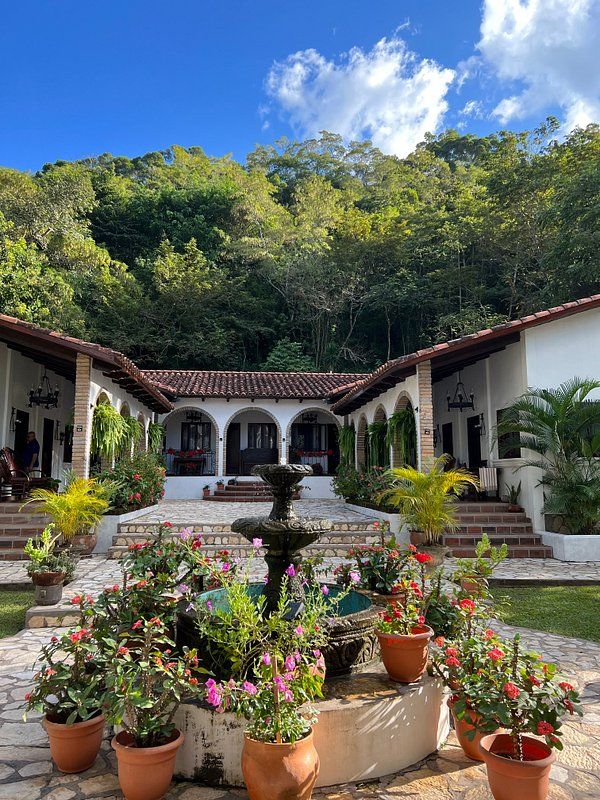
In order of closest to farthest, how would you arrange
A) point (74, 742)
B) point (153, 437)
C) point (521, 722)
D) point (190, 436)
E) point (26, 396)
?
point (521, 722) < point (74, 742) < point (26, 396) < point (153, 437) < point (190, 436)

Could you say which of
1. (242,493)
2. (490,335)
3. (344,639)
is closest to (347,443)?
(242,493)

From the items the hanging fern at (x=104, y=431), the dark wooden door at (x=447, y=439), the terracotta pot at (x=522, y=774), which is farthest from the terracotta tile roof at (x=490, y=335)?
the terracotta pot at (x=522, y=774)

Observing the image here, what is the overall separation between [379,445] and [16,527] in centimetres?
827

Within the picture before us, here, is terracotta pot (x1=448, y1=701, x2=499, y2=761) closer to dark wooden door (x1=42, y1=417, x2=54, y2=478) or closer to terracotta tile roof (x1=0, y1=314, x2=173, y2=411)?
terracotta tile roof (x1=0, y1=314, x2=173, y2=411)

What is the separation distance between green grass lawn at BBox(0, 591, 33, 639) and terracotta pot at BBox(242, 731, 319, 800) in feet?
13.2

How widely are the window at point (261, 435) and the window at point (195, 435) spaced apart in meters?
1.70

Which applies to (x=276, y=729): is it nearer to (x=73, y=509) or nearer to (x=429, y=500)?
(x=429, y=500)

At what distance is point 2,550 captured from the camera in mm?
9258

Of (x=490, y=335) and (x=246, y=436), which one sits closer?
(x=490, y=335)

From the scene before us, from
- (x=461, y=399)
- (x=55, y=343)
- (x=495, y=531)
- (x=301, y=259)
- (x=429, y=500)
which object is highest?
(x=301, y=259)

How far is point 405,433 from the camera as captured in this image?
11.5 meters

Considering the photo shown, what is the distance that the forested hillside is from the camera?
2045 cm

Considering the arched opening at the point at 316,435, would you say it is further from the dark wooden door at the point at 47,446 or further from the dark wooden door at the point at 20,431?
the dark wooden door at the point at 20,431

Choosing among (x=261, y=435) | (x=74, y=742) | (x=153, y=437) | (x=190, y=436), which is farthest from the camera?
(x=261, y=435)
